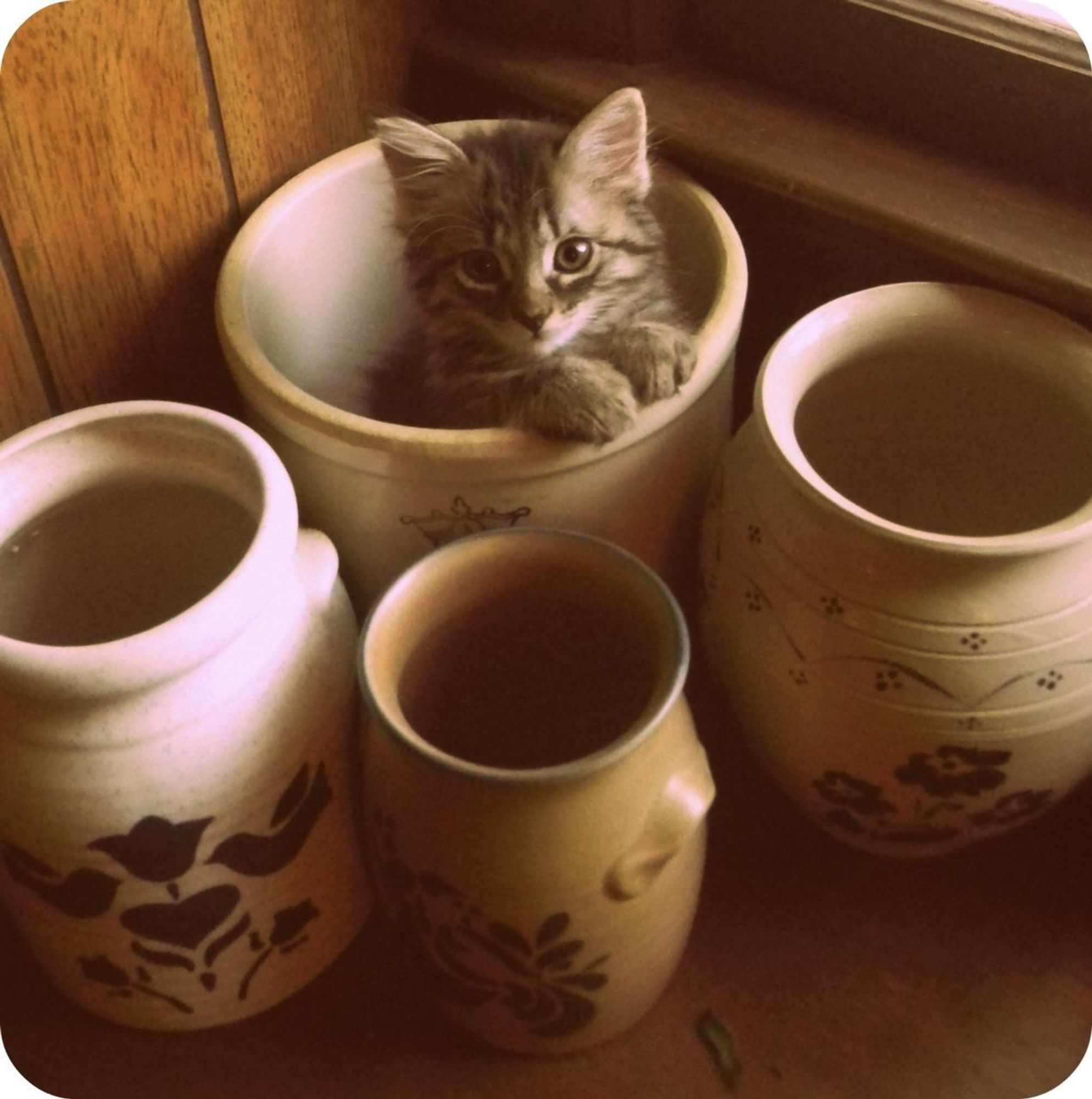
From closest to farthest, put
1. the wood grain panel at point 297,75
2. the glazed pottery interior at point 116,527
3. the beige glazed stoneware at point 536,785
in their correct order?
the beige glazed stoneware at point 536,785 < the glazed pottery interior at point 116,527 < the wood grain panel at point 297,75

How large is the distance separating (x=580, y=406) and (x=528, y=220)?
0.17 m

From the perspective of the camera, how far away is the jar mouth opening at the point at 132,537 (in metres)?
0.59

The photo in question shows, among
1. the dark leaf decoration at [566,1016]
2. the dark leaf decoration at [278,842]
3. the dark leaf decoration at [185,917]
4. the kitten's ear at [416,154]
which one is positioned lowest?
the dark leaf decoration at [566,1016]

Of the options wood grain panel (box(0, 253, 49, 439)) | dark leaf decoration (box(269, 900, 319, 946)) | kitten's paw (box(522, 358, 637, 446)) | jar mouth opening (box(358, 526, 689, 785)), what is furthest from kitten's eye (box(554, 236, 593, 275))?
dark leaf decoration (box(269, 900, 319, 946))

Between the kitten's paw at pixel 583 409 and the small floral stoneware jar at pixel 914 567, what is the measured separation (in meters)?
0.08

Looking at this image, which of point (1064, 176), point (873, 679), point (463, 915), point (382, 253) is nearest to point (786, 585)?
point (873, 679)

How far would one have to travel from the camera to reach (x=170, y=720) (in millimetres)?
613

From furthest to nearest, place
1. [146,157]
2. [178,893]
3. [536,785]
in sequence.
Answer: [146,157] → [178,893] → [536,785]

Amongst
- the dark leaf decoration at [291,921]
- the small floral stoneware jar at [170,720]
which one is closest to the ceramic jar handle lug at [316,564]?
the small floral stoneware jar at [170,720]

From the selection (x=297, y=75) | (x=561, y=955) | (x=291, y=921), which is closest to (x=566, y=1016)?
(x=561, y=955)

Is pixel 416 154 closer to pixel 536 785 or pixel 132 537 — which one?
pixel 132 537

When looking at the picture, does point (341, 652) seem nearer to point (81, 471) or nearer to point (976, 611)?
point (81, 471)

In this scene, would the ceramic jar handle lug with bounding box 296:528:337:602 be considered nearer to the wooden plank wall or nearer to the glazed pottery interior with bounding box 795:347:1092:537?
the wooden plank wall

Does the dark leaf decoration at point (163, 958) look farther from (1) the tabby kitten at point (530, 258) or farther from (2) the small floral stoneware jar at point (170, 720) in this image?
(1) the tabby kitten at point (530, 258)
